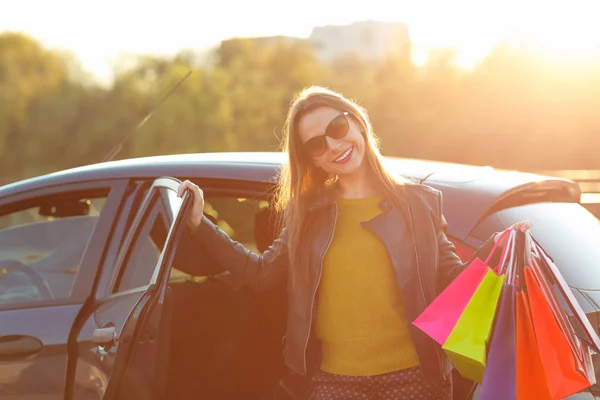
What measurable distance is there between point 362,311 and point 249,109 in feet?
190

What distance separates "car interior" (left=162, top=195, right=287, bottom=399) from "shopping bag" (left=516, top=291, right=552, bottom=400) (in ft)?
4.60

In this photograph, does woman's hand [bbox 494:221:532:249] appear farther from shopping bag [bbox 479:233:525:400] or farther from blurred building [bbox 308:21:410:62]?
blurred building [bbox 308:21:410:62]

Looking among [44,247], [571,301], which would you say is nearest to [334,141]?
[571,301]

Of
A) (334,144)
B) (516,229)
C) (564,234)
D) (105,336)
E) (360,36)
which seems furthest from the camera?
(360,36)

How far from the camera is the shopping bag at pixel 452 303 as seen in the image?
7.53ft

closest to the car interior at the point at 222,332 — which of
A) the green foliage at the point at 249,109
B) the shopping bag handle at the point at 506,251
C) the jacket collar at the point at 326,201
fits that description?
the jacket collar at the point at 326,201

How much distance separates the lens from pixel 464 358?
2.19 m

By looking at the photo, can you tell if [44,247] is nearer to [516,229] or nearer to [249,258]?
[249,258]

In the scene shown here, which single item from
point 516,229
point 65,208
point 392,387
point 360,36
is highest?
point 516,229

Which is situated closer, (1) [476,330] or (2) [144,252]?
(1) [476,330]

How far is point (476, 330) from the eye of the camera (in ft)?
7.25

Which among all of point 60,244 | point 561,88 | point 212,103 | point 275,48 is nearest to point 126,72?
point 212,103

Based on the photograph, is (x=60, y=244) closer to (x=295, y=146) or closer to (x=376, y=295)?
(x=295, y=146)

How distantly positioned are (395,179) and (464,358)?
0.74m
